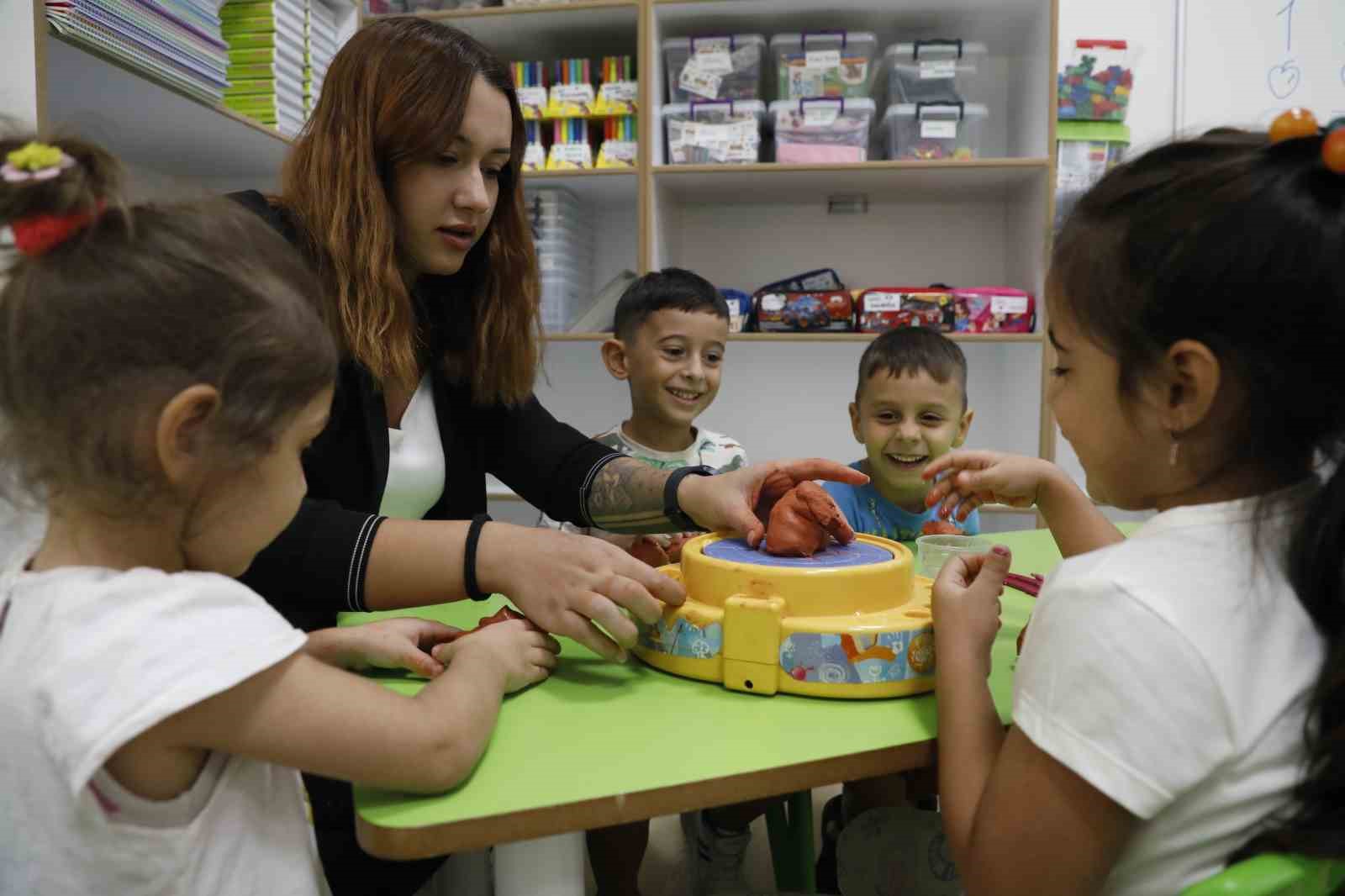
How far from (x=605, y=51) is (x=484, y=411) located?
1845 mm

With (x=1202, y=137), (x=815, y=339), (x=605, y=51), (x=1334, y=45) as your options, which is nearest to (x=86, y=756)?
(x=1202, y=137)

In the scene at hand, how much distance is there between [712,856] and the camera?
61.1 inches

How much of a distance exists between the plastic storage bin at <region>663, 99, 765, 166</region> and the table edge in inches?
89.3

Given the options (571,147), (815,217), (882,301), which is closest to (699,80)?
(571,147)

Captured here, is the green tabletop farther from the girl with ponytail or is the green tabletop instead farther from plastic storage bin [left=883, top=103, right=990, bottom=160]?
plastic storage bin [left=883, top=103, right=990, bottom=160]

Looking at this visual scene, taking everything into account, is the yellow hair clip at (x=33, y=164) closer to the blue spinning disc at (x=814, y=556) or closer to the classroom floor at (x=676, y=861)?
the blue spinning disc at (x=814, y=556)

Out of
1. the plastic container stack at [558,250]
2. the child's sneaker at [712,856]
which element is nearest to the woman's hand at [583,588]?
the child's sneaker at [712,856]

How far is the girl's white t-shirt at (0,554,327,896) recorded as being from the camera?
1.81ft

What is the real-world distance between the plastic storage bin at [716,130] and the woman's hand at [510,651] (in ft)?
6.83

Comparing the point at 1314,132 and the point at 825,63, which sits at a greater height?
the point at 825,63

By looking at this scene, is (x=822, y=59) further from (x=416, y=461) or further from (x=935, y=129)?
(x=416, y=461)

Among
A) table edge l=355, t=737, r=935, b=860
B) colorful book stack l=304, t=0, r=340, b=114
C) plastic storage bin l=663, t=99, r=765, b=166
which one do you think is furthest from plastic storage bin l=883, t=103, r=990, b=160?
table edge l=355, t=737, r=935, b=860

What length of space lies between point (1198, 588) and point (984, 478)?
1.67ft

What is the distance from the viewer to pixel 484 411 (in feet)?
4.90
